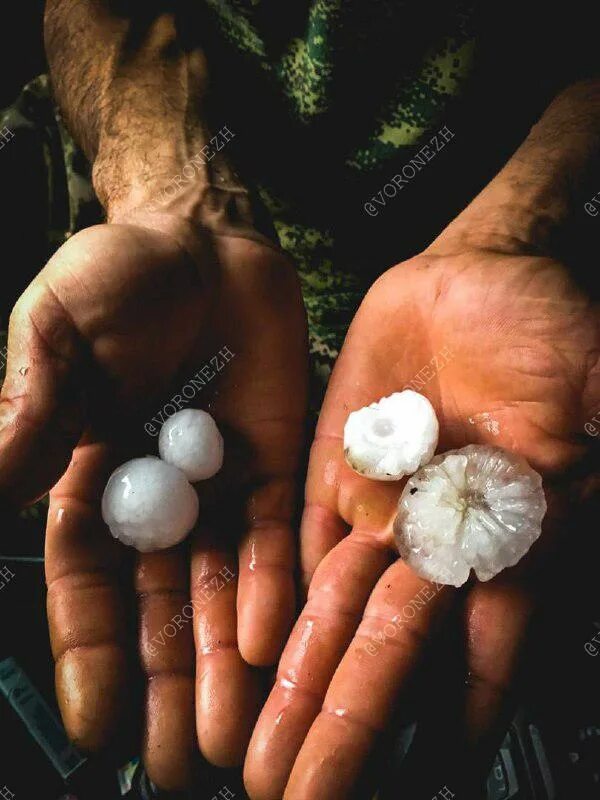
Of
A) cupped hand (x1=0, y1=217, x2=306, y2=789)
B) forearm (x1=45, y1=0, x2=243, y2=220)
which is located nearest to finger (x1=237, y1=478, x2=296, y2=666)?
cupped hand (x1=0, y1=217, x2=306, y2=789)

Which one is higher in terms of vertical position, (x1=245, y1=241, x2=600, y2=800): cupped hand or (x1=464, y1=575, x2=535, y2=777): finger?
(x1=245, y1=241, x2=600, y2=800): cupped hand

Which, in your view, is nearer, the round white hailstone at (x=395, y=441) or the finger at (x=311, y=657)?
the finger at (x=311, y=657)

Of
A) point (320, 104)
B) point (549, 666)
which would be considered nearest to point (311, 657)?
point (549, 666)

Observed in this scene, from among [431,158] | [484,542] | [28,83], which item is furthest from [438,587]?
[28,83]

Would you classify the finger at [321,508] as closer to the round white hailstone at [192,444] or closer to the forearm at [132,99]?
the round white hailstone at [192,444]

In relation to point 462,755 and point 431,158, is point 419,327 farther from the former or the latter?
point 462,755

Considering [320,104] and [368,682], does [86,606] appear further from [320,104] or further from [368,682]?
[320,104]

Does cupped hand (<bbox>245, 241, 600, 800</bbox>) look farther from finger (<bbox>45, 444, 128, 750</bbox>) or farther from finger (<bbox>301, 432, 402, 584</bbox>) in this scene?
finger (<bbox>45, 444, 128, 750</bbox>)

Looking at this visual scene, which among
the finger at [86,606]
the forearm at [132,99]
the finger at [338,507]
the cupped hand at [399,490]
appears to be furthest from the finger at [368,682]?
the forearm at [132,99]
